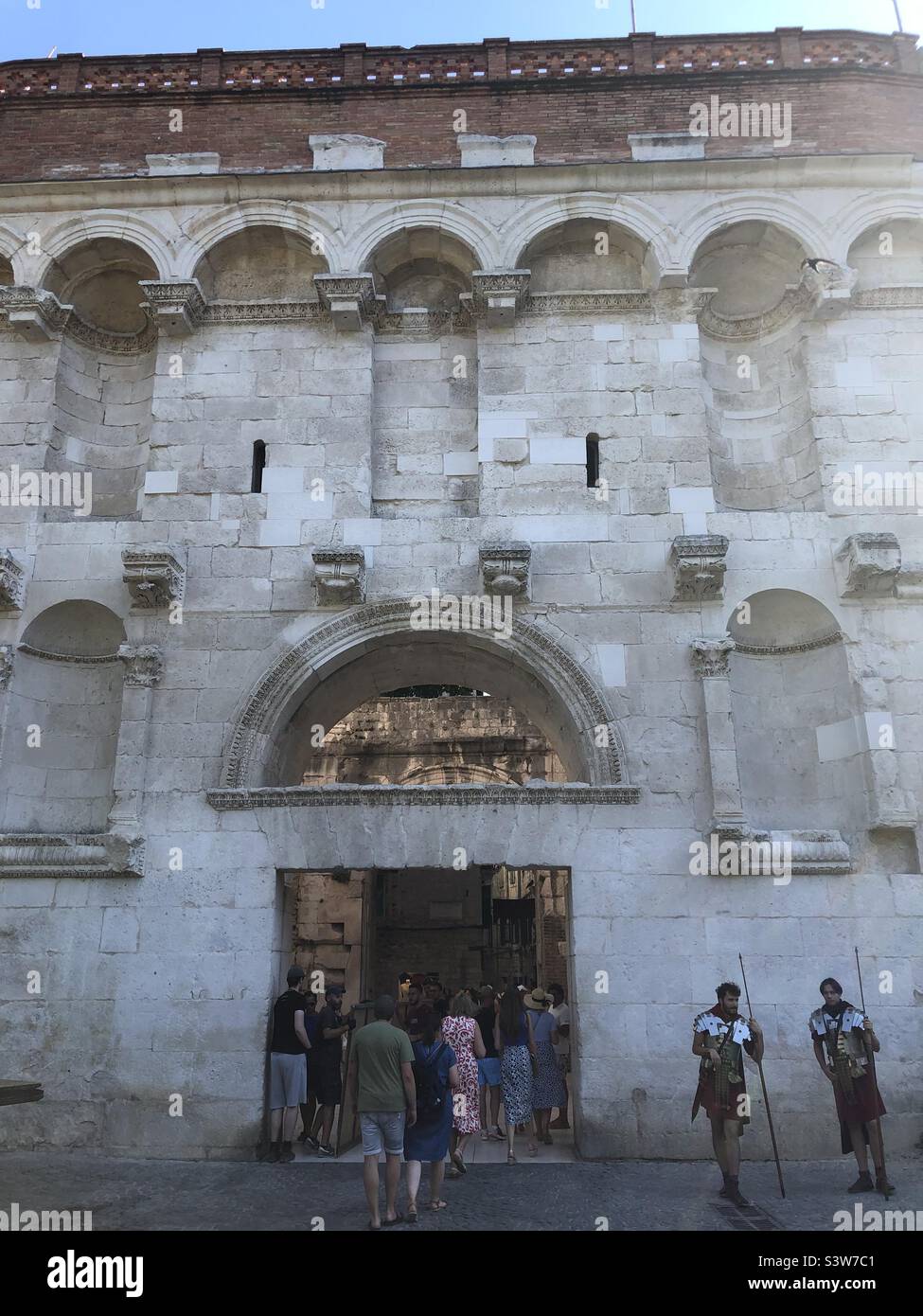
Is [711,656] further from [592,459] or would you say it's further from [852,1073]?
[852,1073]

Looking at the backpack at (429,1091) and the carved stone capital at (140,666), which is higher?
the carved stone capital at (140,666)

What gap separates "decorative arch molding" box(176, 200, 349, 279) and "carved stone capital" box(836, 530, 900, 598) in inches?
279

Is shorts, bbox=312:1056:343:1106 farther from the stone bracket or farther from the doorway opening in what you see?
the doorway opening

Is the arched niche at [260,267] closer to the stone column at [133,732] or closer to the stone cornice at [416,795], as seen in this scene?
the stone column at [133,732]

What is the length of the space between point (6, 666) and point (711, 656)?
24.8ft

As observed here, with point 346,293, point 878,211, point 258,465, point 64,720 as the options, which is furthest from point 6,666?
point 878,211

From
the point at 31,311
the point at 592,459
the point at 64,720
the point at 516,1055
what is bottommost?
the point at 516,1055

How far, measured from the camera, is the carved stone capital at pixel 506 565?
34.6 ft

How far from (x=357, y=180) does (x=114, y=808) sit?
807 cm

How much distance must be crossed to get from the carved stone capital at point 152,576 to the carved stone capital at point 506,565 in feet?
11.0

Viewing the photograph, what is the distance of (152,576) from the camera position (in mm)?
10500

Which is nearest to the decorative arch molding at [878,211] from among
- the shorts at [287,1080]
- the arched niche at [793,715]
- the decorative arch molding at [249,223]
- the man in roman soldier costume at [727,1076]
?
the arched niche at [793,715]

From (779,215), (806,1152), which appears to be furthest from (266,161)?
(806,1152)

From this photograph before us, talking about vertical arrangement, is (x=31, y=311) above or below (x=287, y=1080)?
above
